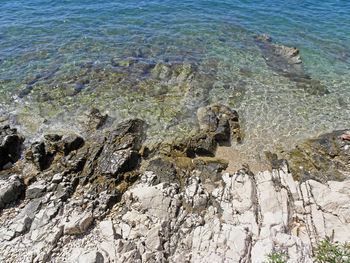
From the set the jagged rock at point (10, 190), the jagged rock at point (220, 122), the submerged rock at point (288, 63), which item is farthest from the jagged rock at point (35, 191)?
the submerged rock at point (288, 63)

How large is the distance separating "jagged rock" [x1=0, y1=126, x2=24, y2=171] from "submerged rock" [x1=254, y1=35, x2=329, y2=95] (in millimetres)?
20580

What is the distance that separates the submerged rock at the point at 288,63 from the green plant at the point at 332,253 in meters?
13.2

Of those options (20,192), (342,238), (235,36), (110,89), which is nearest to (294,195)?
(342,238)

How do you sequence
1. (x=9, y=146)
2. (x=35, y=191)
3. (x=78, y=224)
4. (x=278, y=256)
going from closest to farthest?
(x=278, y=256) < (x=78, y=224) < (x=35, y=191) < (x=9, y=146)

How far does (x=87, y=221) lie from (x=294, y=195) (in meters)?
8.82

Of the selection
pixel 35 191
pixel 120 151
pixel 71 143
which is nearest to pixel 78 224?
pixel 35 191

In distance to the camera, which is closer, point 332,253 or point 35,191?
point 332,253

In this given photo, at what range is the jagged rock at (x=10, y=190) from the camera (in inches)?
392

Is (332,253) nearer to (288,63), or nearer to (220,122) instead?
(220,122)

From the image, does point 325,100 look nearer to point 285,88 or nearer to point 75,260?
point 285,88

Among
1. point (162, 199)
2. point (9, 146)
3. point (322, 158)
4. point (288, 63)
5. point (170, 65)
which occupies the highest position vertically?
point (170, 65)

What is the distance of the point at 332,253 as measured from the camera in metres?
7.35

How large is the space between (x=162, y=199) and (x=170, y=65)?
14.0 m

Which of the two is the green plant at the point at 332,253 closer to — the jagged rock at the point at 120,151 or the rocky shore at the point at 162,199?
the rocky shore at the point at 162,199
